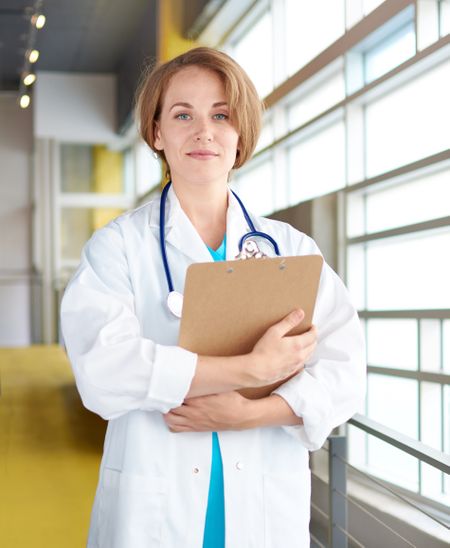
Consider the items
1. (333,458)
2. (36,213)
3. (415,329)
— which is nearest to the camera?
(333,458)

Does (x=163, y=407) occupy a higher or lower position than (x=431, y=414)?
higher

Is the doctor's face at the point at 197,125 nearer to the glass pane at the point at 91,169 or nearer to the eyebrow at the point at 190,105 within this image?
the eyebrow at the point at 190,105

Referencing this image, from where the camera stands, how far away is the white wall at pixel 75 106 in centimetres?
1022

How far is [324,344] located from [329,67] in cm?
315

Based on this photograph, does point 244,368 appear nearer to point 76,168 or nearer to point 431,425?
point 431,425

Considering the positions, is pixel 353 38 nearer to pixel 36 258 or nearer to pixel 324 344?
pixel 324 344

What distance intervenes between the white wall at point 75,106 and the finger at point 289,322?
31.1 ft

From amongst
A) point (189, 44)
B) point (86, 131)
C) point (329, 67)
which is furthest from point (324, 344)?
point (86, 131)

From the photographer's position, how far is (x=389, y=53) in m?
3.80

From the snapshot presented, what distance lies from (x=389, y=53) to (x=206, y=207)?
268cm

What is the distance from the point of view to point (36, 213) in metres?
11.9

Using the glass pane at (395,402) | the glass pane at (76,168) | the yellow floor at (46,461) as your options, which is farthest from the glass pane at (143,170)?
the glass pane at (395,402)

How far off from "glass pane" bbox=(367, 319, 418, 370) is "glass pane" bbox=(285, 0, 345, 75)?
1.54 m

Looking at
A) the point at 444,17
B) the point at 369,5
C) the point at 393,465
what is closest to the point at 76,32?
the point at 369,5
